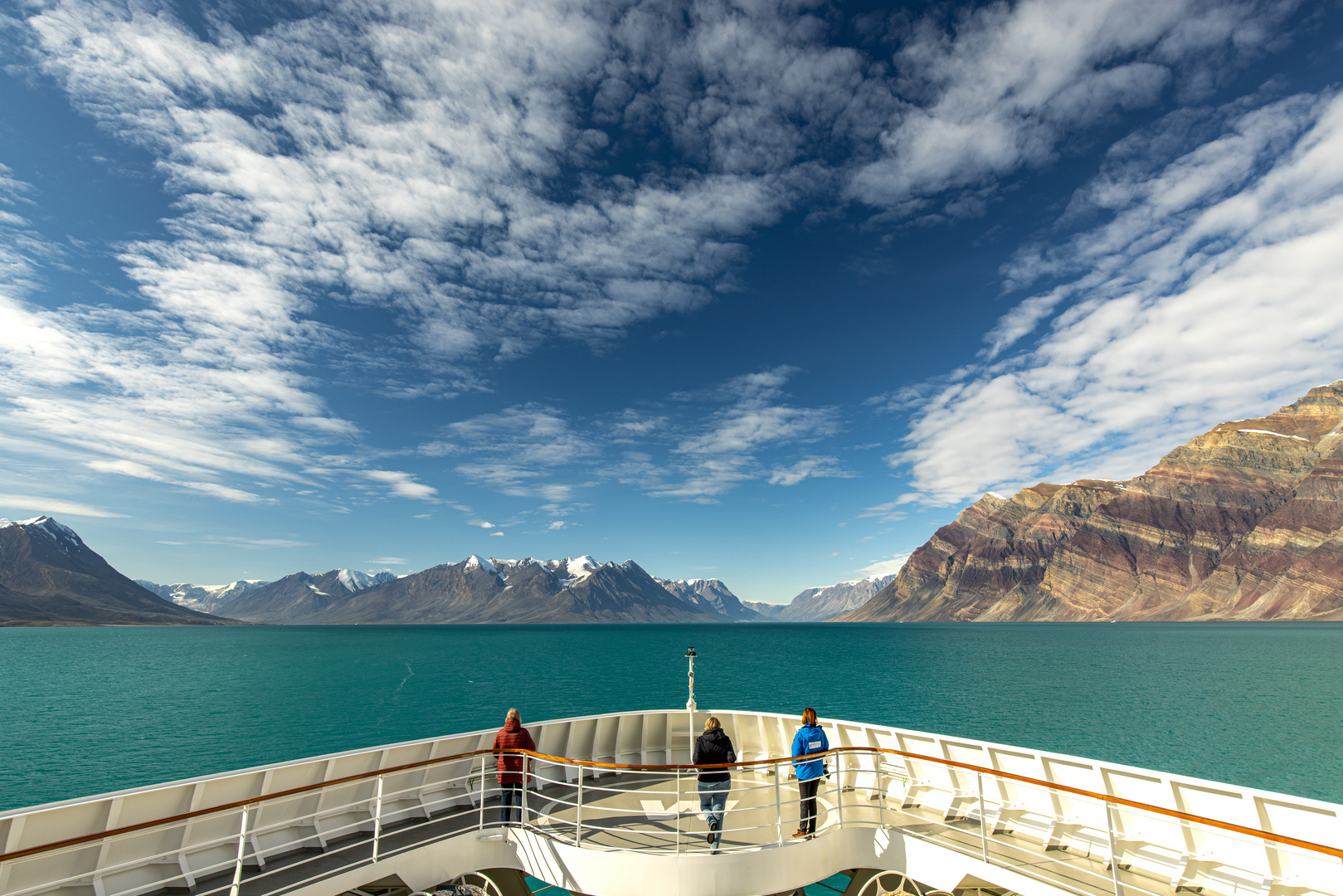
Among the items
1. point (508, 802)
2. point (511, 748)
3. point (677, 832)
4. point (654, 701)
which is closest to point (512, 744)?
point (511, 748)

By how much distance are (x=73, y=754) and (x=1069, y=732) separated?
62982 millimetres

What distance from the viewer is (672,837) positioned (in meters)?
10.4

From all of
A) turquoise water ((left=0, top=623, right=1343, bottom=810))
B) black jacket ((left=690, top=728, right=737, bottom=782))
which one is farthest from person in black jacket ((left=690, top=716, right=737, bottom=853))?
turquoise water ((left=0, top=623, right=1343, bottom=810))

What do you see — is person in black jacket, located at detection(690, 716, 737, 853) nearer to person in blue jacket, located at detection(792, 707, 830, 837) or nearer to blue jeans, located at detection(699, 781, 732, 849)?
blue jeans, located at detection(699, 781, 732, 849)

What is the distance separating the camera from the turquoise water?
3306 cm

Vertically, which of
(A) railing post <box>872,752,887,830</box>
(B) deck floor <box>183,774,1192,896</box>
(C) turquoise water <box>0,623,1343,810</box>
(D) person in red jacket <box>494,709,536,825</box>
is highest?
(D) person in red jacket <box>494,709,536,825</box>

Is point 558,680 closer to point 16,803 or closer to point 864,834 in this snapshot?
point 16,803

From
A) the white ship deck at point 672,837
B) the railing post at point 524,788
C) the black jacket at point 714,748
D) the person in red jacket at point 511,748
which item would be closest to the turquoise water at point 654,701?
the white ship deck at point 672,837

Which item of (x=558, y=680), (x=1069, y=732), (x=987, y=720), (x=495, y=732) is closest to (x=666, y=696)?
(x=558, y=680)

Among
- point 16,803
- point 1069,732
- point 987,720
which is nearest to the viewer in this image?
point 16,803

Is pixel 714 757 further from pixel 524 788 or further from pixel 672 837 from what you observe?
pixel 524 788

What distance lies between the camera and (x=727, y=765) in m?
9.62

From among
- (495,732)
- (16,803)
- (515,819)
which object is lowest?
(16,803)

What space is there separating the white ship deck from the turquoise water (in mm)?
28069
